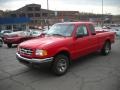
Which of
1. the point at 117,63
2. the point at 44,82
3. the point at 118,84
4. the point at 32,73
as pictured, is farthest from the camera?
the point at 117,63

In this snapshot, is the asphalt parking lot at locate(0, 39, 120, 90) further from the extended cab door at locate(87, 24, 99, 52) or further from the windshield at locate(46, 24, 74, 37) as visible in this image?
the windshield at locate(46, 24, 74, 37)

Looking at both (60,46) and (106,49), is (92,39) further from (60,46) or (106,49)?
(60,46)

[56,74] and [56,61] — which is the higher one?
[56,61]

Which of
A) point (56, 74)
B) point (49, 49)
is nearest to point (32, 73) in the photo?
point (56, 74)

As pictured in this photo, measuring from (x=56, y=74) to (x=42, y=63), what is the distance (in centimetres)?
79

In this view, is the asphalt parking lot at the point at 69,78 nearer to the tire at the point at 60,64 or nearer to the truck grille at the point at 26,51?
the tire at the point at 60,64

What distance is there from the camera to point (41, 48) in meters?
5.82

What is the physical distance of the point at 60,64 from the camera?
638 cm

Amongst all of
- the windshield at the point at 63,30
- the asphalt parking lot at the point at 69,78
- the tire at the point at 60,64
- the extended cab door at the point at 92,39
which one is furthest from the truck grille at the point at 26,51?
the extended cab door at the point at 92,39

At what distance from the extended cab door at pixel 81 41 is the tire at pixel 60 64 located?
63cm

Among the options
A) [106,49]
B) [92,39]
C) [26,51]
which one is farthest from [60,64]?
[106,49]

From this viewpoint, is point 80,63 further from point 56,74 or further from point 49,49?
point 49,49

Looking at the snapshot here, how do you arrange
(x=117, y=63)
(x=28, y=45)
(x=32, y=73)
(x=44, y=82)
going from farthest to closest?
(x=117, y=63)
(x=32, y=73)
(x=28, y=45)
(x=44, y=82)

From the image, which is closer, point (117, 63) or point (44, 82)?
point (44, 82)
